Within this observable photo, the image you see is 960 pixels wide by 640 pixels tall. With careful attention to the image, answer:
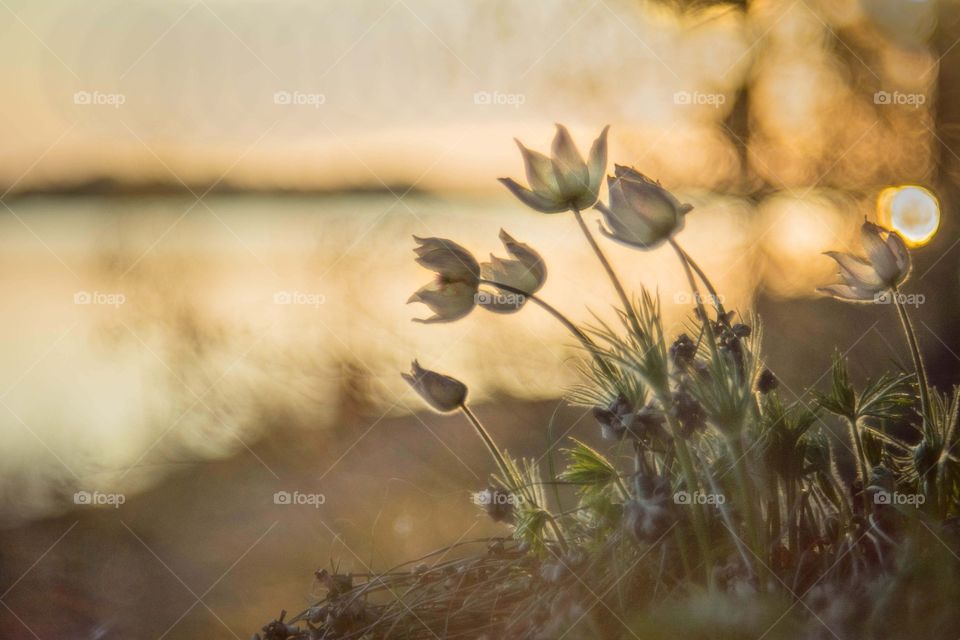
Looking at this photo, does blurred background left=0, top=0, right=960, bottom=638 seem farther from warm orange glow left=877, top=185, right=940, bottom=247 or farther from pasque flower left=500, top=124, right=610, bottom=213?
pasque flower left=500, top=124, right=610, bottom=213

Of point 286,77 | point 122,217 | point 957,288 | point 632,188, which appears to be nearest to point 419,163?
point 286,77

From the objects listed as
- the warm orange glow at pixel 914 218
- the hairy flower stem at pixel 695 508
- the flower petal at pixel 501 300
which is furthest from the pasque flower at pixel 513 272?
the warm orange glow at pixel 914 218

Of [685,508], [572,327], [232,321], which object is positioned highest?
[232,321]

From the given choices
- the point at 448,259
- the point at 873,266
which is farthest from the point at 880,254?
the point at 448,259

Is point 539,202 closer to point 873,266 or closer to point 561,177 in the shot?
point 561,177

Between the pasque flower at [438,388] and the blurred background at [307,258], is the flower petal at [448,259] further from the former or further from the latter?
the blurred background at [307,258]

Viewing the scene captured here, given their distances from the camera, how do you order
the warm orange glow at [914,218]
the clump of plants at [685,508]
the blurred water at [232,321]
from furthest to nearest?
the blurred water at [232,321], the warm orange glow at [914,218], the clump of plants at [685,508]

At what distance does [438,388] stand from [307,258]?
652 mm

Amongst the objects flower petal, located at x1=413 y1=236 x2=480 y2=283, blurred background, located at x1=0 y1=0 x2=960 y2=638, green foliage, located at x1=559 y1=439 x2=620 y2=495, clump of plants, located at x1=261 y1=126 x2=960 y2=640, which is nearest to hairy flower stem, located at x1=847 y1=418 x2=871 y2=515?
clump of plants, located at x1=261 y1=126 x2=960 y2=640

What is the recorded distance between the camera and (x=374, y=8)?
1022 mm

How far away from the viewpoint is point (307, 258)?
107 cm

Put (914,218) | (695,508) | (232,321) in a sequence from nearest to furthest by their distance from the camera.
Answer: (695,508), (914,218), (232,321)

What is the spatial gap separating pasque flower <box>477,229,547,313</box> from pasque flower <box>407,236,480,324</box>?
0.01 meters

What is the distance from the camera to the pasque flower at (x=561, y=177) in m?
0.43
